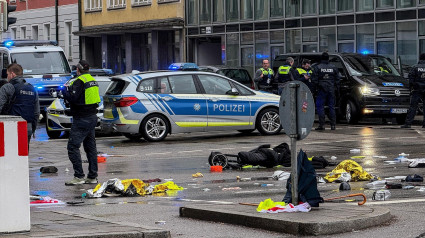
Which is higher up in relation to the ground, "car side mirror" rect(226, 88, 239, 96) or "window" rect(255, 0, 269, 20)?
"window" rect(255, 0, 269, 20)

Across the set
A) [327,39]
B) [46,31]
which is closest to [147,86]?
[327,39]

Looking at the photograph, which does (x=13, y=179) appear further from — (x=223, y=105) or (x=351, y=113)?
(x=351, y=113)

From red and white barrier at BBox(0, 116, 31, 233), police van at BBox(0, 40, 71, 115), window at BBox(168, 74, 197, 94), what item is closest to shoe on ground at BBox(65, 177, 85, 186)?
red and white barrier at BBox(0, 116, 31, 233)

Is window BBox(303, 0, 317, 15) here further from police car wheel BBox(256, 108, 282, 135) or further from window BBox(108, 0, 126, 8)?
police car wheel BBox(256, 108, 282, 135)

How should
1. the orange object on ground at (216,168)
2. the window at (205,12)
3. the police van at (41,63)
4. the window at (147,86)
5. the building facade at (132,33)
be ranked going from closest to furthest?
the orange object on ground at (216,168) → the window at (147,86) → the police van at (41,63) → the window at (205,12) → the building facade at (132,33)

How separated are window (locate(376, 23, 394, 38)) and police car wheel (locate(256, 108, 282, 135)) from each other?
12854mm

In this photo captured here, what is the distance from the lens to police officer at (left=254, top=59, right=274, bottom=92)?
95.2 ft

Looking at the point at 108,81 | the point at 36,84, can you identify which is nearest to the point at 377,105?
the point at 108,81

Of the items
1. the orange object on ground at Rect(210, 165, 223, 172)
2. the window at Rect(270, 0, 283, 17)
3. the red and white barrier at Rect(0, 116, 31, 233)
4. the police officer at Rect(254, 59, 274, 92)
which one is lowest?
the orange object on ground at Rect(210, 165, 223, 172)

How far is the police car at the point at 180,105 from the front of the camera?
22.5 metres

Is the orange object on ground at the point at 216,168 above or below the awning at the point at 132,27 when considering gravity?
below

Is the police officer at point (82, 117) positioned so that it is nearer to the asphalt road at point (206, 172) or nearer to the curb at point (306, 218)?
the asphalt road at point (206, 172)

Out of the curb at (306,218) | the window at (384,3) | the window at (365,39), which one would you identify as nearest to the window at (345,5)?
the window at (365,39)

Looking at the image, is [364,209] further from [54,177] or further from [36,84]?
[36,84]
